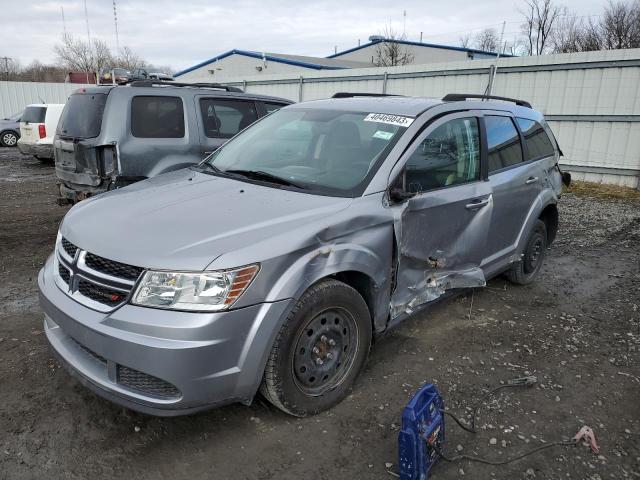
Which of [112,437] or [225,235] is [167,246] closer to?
[225,235]

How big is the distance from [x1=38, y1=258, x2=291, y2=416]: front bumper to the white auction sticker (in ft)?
5.35

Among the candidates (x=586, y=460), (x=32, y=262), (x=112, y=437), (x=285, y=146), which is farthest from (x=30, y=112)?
(x=586, y=460)

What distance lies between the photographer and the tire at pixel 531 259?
4.94 m

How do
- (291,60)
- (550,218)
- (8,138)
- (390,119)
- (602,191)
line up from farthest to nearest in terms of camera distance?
(291,60), (8,138), (602,191), (550,218), (390,119)

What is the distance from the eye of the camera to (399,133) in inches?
131

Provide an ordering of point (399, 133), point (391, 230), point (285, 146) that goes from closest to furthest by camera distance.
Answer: point (391, 230), point (399, 133), point (285, 146)

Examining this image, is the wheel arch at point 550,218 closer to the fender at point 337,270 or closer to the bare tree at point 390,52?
the fender at point 337,270

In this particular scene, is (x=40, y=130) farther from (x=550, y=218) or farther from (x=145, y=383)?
(x=145, y=383)

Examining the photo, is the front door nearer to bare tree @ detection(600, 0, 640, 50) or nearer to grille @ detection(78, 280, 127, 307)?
grille @ detection(78, 280, 127, 307)

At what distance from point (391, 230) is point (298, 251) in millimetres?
783

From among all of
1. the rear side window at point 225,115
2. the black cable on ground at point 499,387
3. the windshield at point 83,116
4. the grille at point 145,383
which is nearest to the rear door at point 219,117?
the rear side window at point 225,115

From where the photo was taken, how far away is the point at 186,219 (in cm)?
268

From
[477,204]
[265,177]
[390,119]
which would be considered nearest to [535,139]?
[477,204]

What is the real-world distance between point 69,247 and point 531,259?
14.0ft
